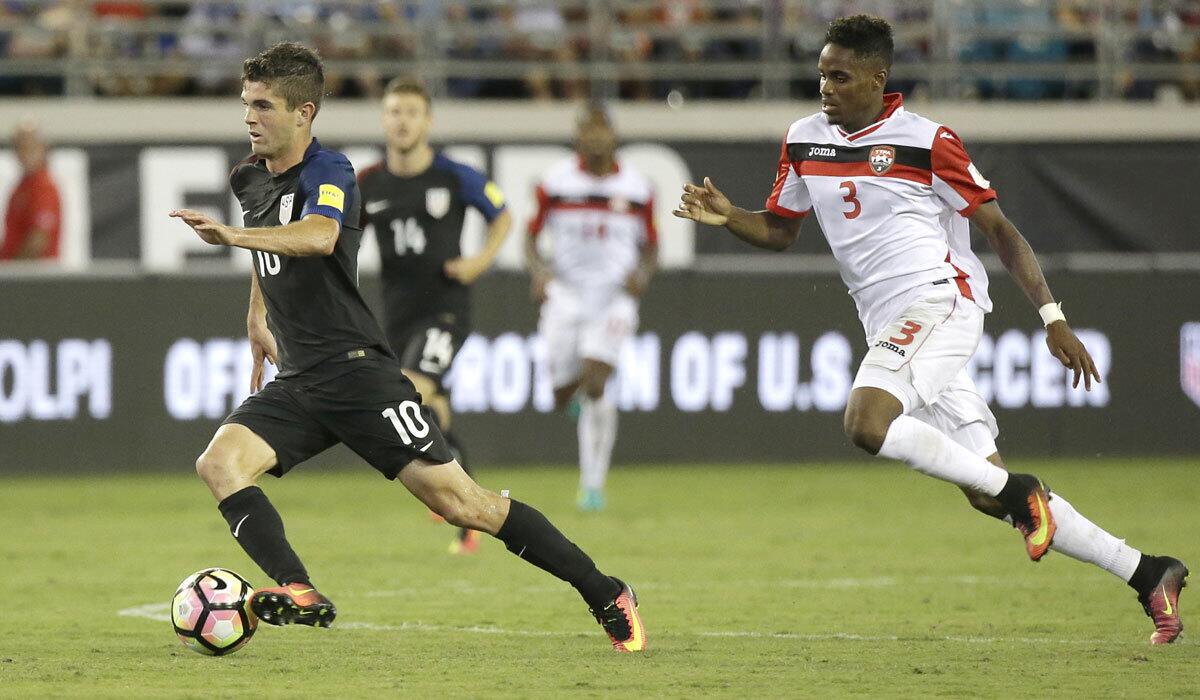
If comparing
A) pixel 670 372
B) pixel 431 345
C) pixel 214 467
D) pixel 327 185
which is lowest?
pixel 670 372

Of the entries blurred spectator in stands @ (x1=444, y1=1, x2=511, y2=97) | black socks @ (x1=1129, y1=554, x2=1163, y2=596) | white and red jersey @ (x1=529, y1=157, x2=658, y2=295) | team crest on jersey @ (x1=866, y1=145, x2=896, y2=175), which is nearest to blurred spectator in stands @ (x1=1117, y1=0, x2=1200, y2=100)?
blurred spectator in stands @ (x1=444, y1=1, x2=511, y2=97)

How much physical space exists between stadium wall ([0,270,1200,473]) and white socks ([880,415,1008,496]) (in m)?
8.76

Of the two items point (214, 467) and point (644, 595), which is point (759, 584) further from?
point (214, 467)

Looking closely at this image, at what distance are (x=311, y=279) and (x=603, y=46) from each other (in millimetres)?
12126

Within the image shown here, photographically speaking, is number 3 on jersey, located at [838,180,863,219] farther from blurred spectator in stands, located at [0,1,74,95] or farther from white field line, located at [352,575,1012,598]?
blurred spectator in stands, located at [0,1,74,95]

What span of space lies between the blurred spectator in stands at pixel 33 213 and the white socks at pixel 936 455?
10.4 m

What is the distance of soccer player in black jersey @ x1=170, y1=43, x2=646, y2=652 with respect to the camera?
652 cm

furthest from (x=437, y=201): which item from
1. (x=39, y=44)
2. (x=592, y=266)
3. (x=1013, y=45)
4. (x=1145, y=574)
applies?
(x=1013, y=45)

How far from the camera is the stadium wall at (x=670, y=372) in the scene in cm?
1472

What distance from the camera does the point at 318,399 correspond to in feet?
21.8

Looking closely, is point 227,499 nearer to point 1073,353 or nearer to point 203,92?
point 1073,353

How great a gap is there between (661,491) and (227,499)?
7770 millimetres

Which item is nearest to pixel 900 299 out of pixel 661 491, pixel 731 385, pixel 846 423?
pixel 846 423

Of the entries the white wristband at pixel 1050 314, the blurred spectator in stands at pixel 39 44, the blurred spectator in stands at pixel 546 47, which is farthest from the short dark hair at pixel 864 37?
the blurred spectator in stands at pixel 39 44
